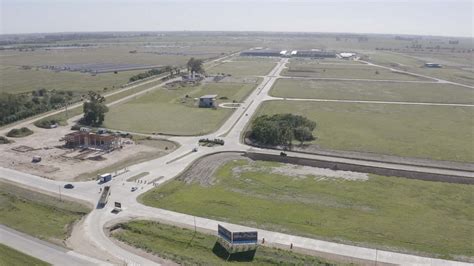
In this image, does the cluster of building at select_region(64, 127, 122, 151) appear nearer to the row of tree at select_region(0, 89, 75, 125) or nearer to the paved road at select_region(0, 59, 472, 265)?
the paved road at select_region(0, 59, 472, 265)

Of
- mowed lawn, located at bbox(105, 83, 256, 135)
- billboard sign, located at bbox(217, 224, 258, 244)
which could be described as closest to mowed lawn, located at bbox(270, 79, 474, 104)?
mowed lawn, located at bbox(105, 83, 256, 135)

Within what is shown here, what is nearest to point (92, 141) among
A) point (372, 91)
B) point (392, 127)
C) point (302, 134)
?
point (302, 134)

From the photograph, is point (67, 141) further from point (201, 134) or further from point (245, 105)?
point (245, 105)

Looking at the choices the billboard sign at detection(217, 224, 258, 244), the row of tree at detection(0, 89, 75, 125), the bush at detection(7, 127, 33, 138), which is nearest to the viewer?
the billboard sign at detection(217, 224, 258, 244)

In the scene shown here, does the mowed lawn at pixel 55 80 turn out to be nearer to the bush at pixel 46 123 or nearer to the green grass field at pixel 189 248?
the bush at pixel 46 123

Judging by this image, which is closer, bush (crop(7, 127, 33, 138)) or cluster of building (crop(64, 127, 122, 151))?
cluster of building (crop(64, 127, 122, 151))

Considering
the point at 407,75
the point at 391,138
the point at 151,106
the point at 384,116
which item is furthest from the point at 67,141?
the point at 407,75

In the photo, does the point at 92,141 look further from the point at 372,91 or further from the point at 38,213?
the point at 372,91
